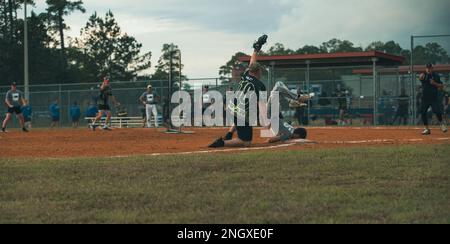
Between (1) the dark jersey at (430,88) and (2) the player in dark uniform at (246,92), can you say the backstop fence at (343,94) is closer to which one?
(1) the dark jersey at (430,88)

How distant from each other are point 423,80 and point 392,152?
7.24 m

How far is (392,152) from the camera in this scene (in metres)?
11.6

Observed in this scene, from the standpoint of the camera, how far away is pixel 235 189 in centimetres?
810

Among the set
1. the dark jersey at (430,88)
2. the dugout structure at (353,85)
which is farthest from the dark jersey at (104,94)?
the dark jersey at (430,88)

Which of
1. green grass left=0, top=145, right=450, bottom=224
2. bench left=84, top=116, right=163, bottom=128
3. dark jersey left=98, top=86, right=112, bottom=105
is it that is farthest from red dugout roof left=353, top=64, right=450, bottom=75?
green grass left=0, top=145, right=450, bottom=224

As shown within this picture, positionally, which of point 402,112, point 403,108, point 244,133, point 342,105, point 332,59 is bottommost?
point 244,133

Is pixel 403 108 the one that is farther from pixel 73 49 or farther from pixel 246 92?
pixel 73 49

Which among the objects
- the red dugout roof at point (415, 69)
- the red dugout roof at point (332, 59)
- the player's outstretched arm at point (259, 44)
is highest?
the red dugout roof at point (332, 59)

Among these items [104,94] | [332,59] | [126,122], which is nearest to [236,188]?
[104,94]

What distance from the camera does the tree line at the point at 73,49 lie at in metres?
62.6

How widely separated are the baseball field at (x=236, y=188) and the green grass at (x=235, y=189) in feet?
0.03

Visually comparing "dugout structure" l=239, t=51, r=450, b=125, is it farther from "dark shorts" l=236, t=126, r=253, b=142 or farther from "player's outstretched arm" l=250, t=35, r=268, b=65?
"dark shorts" l=236, t=126, r=253, b=142

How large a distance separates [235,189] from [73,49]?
75671 millimetres
